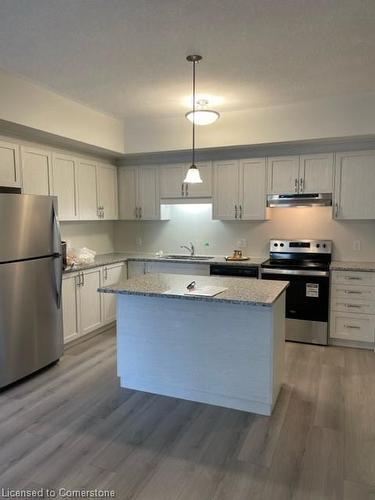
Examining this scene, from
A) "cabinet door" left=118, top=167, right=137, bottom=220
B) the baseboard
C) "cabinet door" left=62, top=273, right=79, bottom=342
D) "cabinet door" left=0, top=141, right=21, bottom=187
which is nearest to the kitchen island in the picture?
"cabinet door" left=62, top=273, right=79, bottom=342

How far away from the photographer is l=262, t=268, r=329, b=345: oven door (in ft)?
13.5

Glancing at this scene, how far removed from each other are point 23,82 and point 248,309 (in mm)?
2871

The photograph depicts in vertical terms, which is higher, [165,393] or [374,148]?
[374,148]

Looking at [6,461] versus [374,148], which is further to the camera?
[374,148]

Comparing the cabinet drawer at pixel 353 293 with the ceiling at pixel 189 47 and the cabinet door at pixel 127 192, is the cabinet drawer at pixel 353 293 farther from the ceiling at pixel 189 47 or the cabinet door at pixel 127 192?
the cabinet door at pixel 127 192

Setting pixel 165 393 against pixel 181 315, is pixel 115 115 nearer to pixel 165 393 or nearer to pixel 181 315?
pixel 181 315

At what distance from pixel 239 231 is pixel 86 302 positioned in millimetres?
2239

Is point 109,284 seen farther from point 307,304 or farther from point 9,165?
point 307,304

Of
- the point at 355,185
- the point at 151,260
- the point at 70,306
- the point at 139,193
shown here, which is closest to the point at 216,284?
the point at 70,306

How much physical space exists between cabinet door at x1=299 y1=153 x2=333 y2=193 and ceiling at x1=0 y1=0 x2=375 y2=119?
2.44 feet

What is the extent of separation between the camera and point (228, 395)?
2.79 meters

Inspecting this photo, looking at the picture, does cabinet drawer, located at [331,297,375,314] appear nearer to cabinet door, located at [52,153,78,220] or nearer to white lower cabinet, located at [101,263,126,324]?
white lower cabinet, located at [101,263,126,324]

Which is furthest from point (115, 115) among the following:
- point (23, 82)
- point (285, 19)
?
point (285, 19)

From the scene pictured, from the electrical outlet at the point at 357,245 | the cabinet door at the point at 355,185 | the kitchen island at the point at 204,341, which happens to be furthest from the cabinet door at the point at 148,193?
the electrical outlet at the point at 357,245
